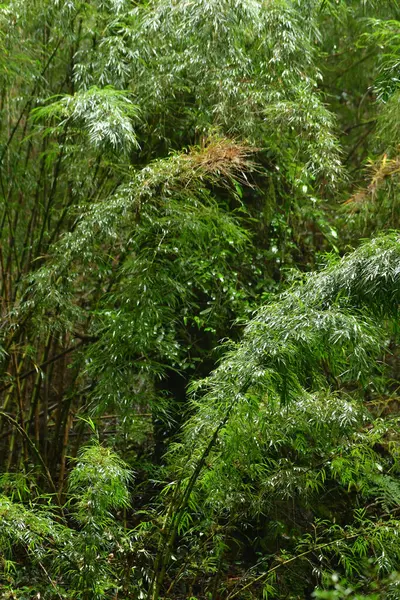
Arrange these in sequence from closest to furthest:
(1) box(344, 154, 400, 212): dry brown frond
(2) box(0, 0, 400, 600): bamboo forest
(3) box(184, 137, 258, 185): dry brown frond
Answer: (2) box(0, 0, 400, 600): bamboo forest
(3) box(184, 137, 258, 185): dry brown frond
(1) box(344, 154, 400, 212): dry brown frond

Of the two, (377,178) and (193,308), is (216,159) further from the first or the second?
Answer: (377,178)

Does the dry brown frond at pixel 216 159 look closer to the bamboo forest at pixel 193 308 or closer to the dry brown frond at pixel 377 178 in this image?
the bamboo forest at pixel 193 308

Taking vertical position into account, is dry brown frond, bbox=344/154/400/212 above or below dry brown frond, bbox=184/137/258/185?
below

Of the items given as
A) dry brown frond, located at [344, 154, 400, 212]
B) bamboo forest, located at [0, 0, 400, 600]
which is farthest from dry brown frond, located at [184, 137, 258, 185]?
dry brown frond, located at [344, 154, 400, 212]

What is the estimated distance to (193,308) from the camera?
4926 mm

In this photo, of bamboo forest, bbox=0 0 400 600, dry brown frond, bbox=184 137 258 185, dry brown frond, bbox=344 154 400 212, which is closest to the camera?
bamboo forest, bbox=0 0 400 600

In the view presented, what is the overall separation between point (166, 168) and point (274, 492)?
1648mm

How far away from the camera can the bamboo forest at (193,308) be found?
3.20 meters

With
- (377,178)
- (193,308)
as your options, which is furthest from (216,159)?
(377,178)

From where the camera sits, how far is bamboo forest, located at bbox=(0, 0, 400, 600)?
10.5 ft

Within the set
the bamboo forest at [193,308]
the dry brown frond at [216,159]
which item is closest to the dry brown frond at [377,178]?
the bamboo forest at [193,308]

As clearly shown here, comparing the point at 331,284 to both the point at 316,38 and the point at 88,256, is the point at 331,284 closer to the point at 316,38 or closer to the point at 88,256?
the point at 88,256

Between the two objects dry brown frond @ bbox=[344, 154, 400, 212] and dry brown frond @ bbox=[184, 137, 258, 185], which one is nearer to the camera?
dry brown frond @ bbox=[184, 137, 258, 185]

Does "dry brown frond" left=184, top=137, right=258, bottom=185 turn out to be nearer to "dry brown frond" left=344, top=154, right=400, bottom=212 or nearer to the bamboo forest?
the bamboo forest
